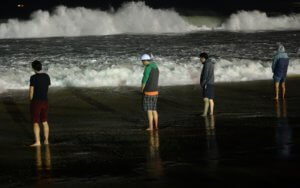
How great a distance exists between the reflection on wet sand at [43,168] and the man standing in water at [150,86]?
8.45ft

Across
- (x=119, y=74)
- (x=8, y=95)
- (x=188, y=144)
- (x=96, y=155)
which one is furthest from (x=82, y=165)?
(x=119, y=74)

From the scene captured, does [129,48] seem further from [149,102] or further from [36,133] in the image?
[36,133]

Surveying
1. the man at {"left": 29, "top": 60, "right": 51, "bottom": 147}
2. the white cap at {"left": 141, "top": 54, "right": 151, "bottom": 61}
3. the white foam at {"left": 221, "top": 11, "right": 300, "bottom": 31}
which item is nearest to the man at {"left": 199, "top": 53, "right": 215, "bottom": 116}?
the white cap at {"left": 141, "top": 54, "right": 151, "bottom": 61}

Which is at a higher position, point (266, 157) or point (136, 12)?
point (136, 12)

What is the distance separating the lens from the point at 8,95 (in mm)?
20062

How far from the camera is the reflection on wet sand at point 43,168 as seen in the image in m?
9.16

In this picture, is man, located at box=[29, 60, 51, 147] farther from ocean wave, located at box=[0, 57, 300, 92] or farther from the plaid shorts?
ocean wave, located at box=[0, 57, 300, 92]

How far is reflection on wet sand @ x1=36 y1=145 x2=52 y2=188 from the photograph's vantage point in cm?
916

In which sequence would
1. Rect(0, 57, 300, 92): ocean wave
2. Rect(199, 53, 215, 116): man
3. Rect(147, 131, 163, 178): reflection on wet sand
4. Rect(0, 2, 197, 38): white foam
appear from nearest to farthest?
Rect(147, 131, 163, 178): reflection on wet sand < Rect(199, 53, 215, 116): man < Rect(0, 57, 300, 92): ocean wave < Rect(0, 2, 197, 38): white foam

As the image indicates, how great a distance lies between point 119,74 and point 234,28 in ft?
111

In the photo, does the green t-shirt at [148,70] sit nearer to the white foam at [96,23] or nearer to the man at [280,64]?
the man at [280,64]

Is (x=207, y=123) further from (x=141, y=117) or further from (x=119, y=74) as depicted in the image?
(x=119, y=74)

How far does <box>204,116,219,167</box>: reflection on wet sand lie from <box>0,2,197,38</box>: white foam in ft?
120

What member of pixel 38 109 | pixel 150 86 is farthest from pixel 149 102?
pixel 38 109
